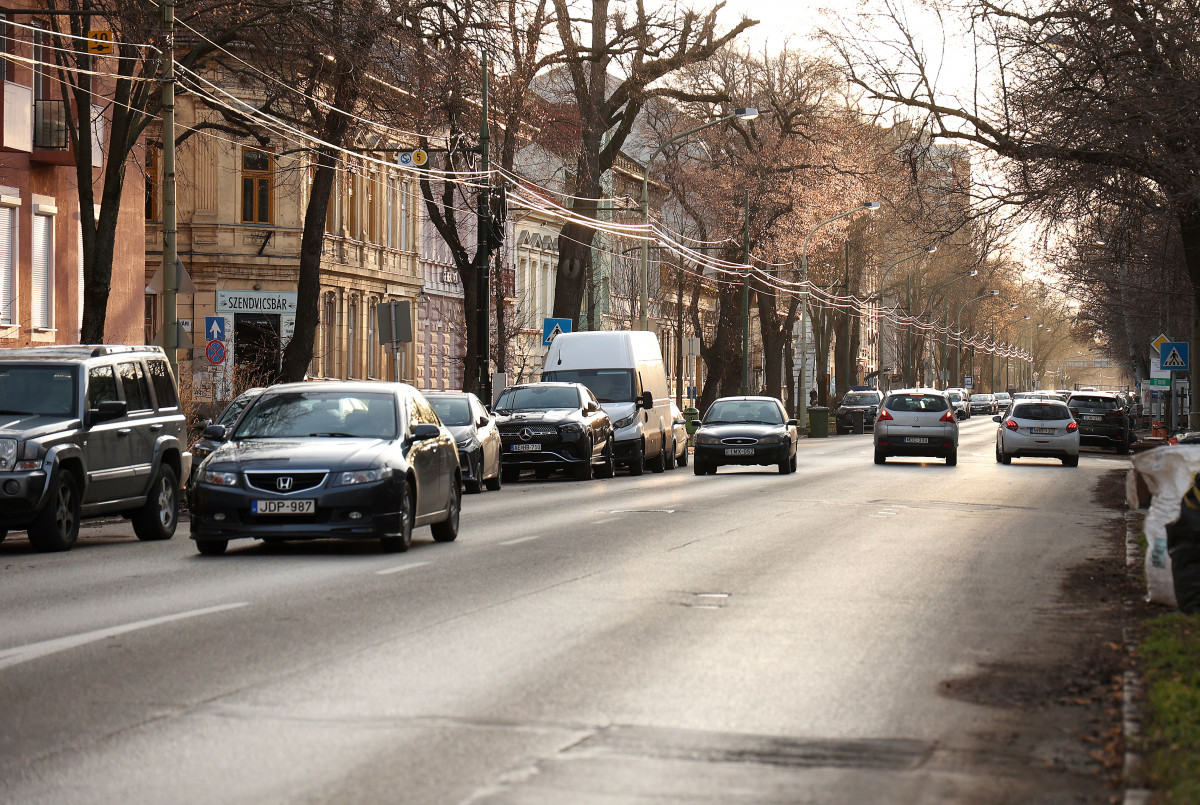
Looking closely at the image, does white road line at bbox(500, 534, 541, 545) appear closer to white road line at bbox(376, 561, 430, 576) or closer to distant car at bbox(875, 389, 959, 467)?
white road line at bbox(376, 561, 430, 576)

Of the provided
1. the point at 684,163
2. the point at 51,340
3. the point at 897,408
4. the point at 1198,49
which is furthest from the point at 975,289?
the point at 1198,49

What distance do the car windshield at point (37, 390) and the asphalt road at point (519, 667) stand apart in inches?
53.5

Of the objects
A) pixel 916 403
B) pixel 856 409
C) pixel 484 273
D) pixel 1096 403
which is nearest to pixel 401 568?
pixel 484 273

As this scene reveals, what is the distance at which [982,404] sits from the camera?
11912 centimetres

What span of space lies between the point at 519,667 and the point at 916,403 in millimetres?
30910

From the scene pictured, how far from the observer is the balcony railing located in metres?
33.8

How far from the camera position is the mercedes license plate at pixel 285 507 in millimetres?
14812

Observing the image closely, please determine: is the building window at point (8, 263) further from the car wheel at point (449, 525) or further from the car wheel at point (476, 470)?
the car wheel at point (449, 525)

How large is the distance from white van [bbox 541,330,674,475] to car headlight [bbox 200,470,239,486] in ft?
61.7

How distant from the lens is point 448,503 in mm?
16938

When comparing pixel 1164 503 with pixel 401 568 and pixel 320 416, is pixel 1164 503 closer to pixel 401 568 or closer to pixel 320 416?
pixel 401 568

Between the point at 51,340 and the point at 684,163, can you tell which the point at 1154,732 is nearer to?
the point at 51,340

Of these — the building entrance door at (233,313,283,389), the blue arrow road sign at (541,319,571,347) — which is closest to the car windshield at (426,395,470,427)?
the blue arrow road sign at (541,319,571,347)

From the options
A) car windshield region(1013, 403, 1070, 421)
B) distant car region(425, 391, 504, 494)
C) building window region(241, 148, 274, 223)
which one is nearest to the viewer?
distant car region(425, 391, 504, 494)
